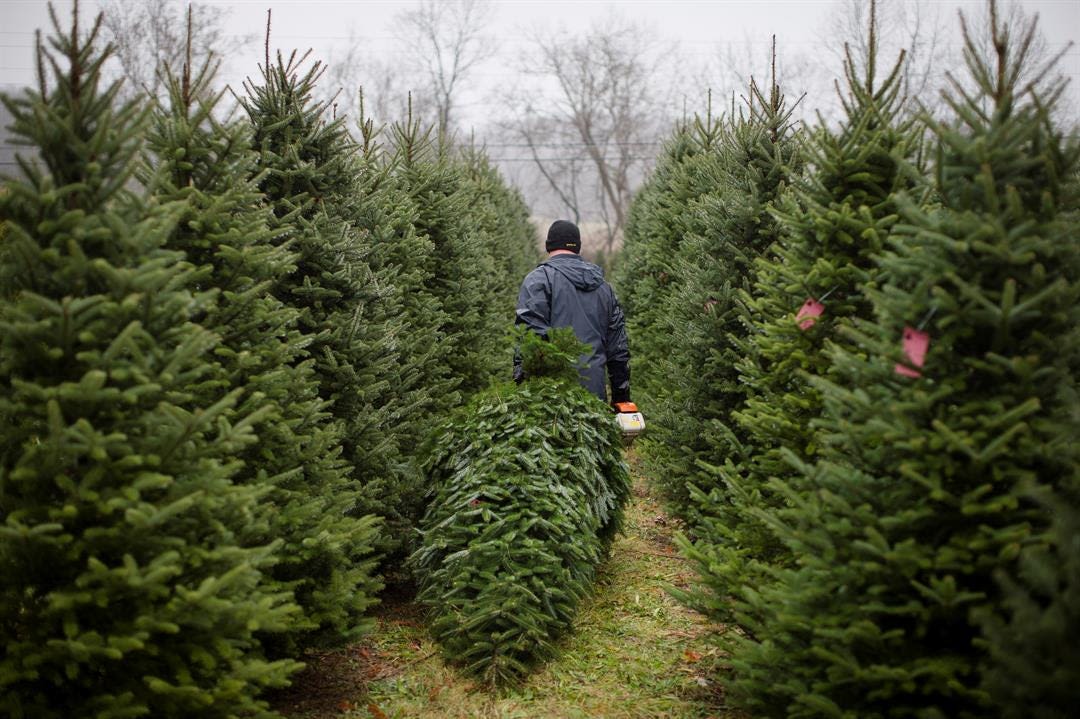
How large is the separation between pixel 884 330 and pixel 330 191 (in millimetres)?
3704

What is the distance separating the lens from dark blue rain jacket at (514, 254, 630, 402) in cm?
630

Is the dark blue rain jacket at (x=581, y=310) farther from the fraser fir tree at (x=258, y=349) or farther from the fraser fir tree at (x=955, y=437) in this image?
the fraser fir tree at (x=955, y=437)

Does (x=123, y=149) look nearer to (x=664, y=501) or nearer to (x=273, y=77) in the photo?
(x=273, y=77)

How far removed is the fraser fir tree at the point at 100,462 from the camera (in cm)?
276

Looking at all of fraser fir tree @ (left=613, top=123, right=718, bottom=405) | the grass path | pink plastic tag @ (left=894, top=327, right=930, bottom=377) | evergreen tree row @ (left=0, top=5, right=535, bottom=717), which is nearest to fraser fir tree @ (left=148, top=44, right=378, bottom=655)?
A: evergreen tree row @ (left=0, top=5, right=535, bottom=717)

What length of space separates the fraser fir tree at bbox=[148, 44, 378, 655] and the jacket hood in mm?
2801

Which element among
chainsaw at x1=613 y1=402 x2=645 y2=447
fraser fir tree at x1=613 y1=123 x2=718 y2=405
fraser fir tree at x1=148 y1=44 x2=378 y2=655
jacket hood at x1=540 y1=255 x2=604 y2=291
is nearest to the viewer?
fraser fir tree at x1=148 y1=44 x2=378 y2=655

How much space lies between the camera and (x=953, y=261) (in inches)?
115

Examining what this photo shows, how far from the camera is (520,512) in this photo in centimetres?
447

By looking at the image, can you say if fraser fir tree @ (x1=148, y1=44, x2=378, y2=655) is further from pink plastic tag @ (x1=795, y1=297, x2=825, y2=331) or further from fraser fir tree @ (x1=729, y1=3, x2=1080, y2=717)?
pink plastic tag @ (x1=795, y1=297, x2=825, y2=331)

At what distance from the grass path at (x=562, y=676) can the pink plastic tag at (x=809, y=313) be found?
6.23 feet

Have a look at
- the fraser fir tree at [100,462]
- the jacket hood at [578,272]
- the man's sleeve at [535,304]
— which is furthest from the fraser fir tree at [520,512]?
the fraser fir tree at [100,462]

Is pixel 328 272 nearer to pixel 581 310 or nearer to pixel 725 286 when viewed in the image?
pixel 581 310

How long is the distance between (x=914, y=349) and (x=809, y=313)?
110cm
